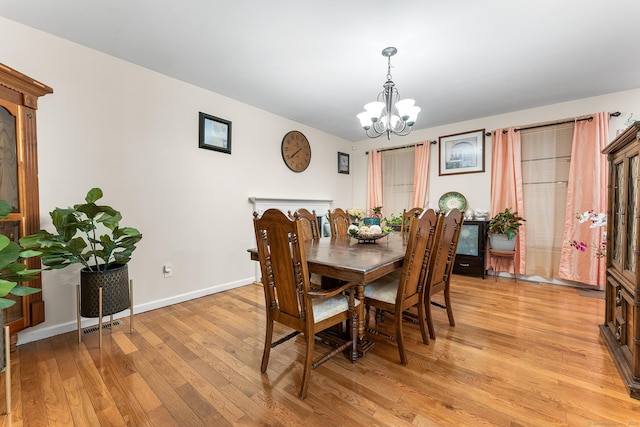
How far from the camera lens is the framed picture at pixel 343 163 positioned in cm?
532

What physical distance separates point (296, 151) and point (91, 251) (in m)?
2.98

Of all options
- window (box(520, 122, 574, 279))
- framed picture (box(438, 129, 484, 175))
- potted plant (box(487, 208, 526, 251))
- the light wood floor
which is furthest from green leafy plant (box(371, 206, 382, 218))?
the light wood floor

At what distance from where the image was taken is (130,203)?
2623mm

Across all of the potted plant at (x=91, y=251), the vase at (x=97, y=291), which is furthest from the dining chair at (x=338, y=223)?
the vase at (x=97, y=291)

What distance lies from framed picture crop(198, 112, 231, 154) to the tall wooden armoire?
4.40 feet

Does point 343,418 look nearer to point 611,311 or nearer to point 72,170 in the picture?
point 611,311

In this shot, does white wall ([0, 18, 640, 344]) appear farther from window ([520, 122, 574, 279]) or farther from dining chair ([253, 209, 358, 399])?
dining chair ([253, 209, 358, 399])

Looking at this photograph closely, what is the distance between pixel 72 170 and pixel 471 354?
139 inches

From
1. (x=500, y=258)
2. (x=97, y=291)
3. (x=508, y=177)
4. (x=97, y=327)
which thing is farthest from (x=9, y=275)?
(x=508, y=177)

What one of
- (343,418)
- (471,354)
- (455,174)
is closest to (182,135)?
(343,418)

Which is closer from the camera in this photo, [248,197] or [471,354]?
[471,354]

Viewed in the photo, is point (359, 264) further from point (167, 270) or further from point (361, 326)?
point (167, 270)

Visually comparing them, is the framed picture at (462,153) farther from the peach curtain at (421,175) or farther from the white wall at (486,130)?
the peach curtain at (421,175)

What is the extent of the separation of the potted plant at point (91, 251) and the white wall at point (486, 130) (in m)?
3.83
